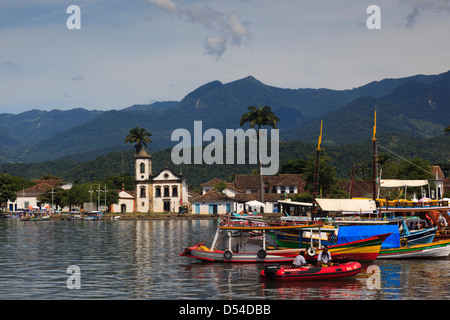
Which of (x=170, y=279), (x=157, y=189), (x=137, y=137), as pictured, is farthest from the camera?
(x=137, y=137)

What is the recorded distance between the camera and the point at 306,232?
44781mm

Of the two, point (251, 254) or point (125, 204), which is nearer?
point (251, 254)

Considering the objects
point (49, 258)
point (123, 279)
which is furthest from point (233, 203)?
point (123, 279)

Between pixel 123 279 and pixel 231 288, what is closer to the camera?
pixel 231 288

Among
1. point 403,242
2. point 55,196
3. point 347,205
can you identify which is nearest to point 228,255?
point 347,205

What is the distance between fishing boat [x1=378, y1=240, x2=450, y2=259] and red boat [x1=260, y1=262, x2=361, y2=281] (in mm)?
11454

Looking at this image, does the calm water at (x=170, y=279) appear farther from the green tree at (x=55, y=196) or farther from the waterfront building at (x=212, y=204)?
the green tree at (x=55, y=196)

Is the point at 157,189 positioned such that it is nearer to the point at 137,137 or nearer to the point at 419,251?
the point at 137,137

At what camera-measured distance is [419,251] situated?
45.1 metres

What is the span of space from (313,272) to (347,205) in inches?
642

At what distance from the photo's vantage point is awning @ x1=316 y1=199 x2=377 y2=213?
4850 cm

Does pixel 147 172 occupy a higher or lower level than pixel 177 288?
higher
